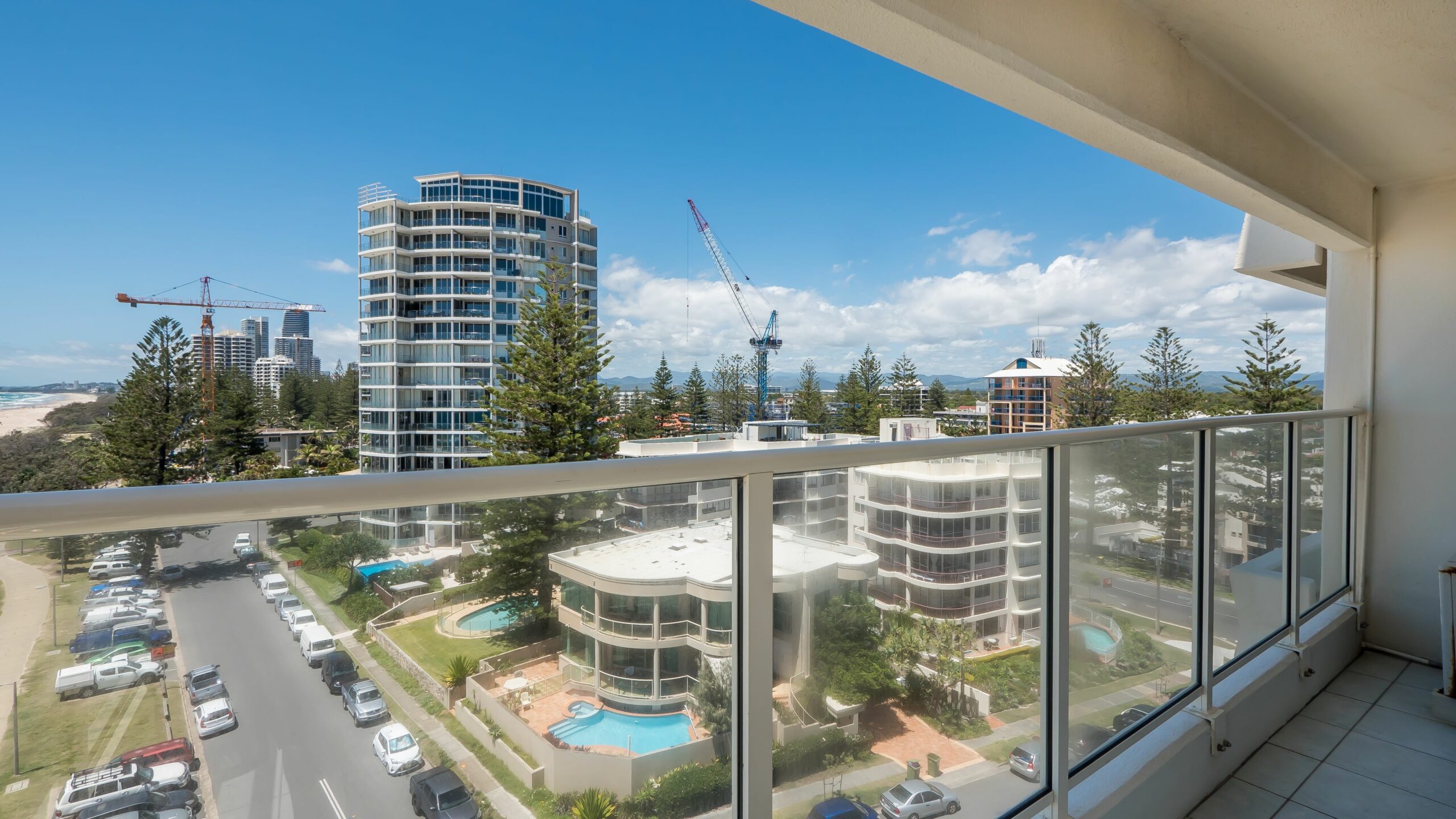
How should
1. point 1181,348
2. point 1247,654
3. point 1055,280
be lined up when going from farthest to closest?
point 1055,280, point 1181,348, point 1247,654

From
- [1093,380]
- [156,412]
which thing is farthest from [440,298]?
[1093,380]

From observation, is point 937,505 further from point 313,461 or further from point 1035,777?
point 313,461

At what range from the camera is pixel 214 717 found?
46 cm

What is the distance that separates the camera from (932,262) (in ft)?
189

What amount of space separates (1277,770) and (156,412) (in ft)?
68.9

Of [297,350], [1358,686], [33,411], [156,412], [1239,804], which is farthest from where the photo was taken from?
[297,350]

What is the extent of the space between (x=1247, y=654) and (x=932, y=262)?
59.9m

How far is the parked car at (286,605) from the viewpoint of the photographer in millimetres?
473

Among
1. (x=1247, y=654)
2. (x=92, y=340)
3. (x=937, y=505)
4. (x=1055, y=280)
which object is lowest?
(x=1247, y=654)

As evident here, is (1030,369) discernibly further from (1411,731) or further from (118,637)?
(118,637)

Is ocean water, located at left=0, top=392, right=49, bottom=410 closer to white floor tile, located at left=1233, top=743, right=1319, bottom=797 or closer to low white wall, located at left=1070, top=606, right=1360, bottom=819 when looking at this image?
low white wall, located at left=1070, top=606, right=1360, bottom=819

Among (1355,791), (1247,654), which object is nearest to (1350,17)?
(1247,654)

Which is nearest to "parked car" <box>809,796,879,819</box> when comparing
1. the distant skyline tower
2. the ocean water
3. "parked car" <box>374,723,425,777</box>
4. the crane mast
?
"parked car" <box>374,723,425,777</box>

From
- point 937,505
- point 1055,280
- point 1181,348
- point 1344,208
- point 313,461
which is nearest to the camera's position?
point 937,505
